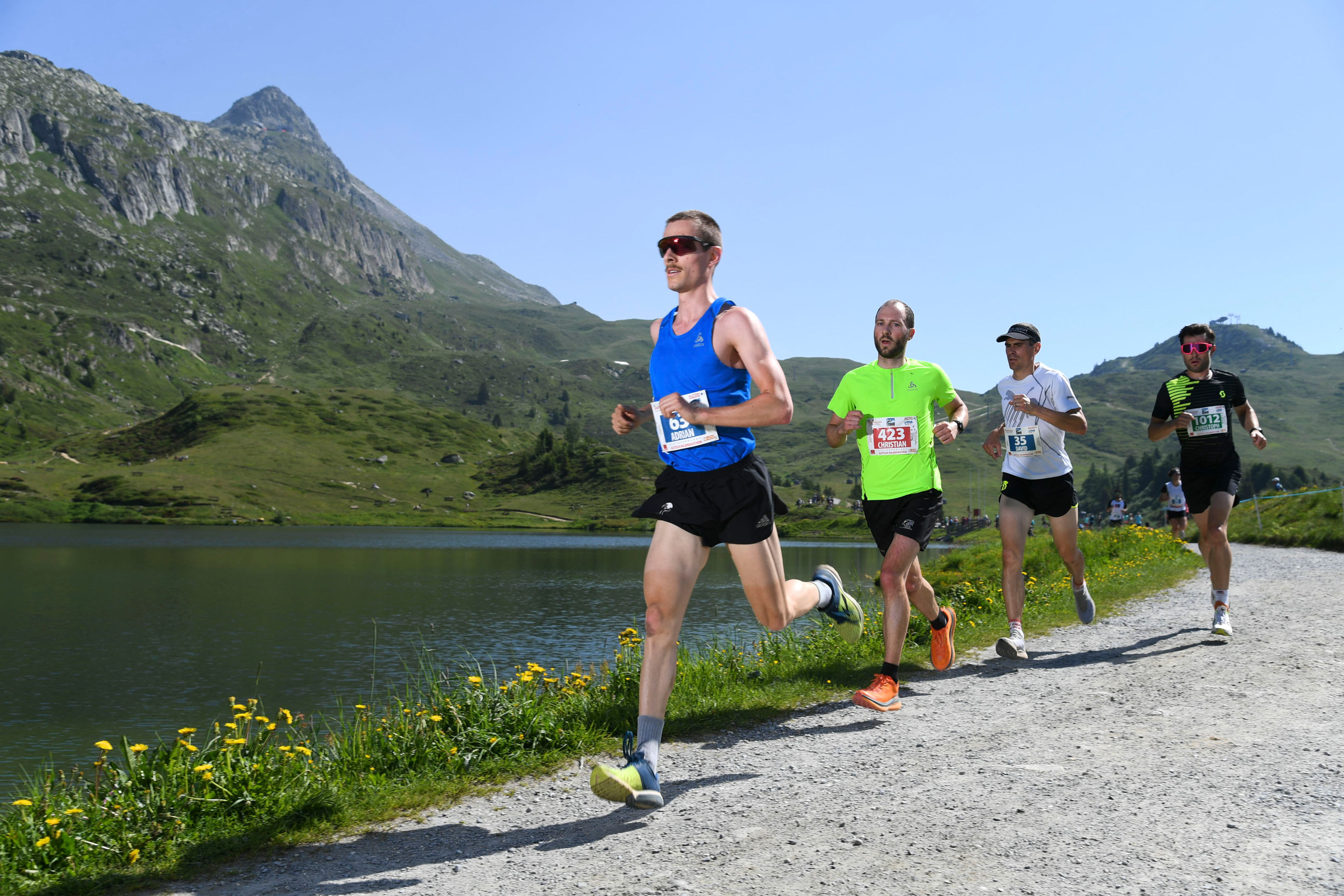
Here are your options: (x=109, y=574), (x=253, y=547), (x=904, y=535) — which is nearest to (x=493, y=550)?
(x=253, y=547)

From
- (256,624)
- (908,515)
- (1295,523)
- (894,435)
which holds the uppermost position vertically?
(894,435)

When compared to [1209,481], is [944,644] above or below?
below

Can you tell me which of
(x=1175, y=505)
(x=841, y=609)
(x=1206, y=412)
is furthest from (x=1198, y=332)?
(x=1175, y=505)

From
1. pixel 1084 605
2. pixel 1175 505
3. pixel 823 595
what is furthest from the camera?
pixel 1175 505

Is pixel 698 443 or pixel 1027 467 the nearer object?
pixel 698 443

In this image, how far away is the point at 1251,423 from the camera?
9.83 m

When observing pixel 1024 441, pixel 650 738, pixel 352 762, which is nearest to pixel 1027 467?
pixel 1024 441

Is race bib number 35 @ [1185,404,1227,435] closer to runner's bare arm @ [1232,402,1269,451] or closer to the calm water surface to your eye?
runner's bare arm @ [1232,402,1269,451]

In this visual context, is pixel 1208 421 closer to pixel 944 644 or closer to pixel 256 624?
pixel 944 644

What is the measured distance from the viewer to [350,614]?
36.4m

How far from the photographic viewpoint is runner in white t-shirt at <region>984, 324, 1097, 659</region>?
9391mm

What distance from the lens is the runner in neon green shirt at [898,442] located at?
24.7ft

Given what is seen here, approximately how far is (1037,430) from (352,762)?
737cm

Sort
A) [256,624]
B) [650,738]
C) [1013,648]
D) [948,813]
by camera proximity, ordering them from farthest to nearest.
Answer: [256,624] < [1013,648] < [650,738] < [948,813]
